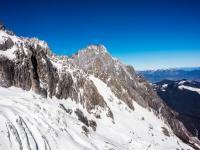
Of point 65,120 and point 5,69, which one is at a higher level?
point 5,69

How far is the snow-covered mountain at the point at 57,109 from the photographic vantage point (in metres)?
33.7

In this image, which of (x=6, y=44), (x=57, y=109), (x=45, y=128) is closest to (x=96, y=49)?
(x=6, y=44)

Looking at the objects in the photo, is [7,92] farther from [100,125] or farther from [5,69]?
[100,125]

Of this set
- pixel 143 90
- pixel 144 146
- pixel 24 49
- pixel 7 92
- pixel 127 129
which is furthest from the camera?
pixel 143 90

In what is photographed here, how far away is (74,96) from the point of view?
61.0 m

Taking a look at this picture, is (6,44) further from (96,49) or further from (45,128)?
(96,49)

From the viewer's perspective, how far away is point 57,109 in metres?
45.5

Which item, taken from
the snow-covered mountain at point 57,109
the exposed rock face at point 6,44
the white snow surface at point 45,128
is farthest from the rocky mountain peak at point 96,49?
the exposed rock face at point 6,44

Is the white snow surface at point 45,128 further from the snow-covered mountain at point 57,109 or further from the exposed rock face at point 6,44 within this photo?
the exposed rock face at point 6,44

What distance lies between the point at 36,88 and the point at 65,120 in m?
9.24

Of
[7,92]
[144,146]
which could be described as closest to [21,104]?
[7,92]

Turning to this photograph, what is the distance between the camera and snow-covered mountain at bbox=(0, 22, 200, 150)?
1328 inches

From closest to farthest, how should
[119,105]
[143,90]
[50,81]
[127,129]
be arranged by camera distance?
[50,81] < [127,129] < [119,105] < [143,90]

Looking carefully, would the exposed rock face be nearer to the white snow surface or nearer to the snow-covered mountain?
the snow-covered mountain
